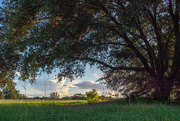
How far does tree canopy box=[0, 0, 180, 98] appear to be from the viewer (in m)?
9.90

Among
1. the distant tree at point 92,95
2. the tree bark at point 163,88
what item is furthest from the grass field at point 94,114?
the distant tree at point 92,95

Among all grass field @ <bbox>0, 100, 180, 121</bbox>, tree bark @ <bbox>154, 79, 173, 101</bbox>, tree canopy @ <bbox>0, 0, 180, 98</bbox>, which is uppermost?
tree canopy @ <bbox>0, 0, 180, 98</bbox>

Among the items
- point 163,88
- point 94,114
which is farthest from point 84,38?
point 163,88

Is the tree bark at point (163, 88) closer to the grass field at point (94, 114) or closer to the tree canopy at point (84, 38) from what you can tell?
the tree canopy at point (84, 38)

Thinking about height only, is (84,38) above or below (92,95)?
above

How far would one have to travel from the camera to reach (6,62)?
11.8m

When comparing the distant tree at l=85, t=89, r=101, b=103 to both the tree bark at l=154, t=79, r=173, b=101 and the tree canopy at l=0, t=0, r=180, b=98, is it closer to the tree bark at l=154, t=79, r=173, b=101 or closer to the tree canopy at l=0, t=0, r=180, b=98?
the tree canopy at l=0, t=0, r=180, b=98

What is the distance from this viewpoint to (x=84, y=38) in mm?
10430

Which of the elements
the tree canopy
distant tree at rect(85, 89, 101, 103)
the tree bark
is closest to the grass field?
the tree canopy

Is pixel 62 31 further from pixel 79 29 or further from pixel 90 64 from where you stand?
pixel 90 64

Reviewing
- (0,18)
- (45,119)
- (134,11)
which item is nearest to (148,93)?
(134,11)

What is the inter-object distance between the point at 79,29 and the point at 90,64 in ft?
8.17

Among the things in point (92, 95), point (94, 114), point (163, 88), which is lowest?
point (94, 114)

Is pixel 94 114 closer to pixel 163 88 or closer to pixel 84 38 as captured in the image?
pixel 84 38
